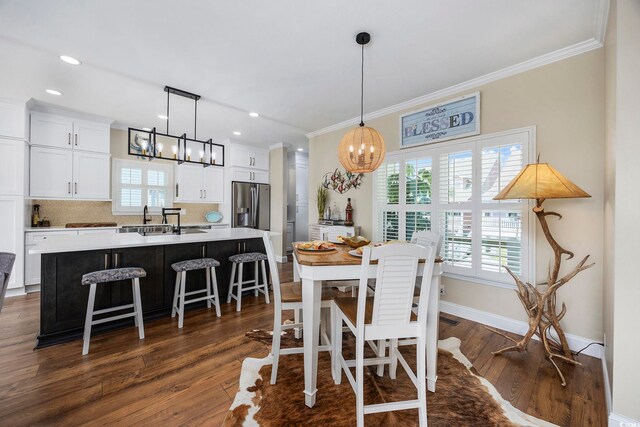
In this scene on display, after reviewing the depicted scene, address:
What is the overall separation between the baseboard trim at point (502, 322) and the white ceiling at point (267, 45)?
8.56 ft

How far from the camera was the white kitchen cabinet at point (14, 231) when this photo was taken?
3.59 meters

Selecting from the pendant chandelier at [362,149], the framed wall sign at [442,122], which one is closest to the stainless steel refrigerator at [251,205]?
the framed wall sign at [442,122]

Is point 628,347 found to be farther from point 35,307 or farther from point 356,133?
point 35,307

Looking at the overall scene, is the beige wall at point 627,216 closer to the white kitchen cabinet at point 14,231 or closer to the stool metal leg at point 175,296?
the stool metal leg at point 175,296

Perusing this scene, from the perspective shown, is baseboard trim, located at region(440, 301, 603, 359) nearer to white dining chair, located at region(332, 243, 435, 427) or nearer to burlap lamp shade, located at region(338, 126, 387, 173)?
white dining chair, located at region(332, 243, 435, 427)

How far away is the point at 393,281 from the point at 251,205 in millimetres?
4931

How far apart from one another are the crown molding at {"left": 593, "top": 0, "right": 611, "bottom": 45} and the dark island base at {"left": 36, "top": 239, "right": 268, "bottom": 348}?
419 cm

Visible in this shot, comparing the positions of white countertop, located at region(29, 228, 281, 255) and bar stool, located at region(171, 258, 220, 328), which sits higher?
white countertop, located at region(29, 228, 281, 255)

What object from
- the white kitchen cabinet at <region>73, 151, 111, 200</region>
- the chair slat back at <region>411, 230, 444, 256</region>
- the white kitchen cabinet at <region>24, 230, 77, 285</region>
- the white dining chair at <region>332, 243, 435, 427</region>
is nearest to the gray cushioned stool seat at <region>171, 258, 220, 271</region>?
the white dining chair at <region>332, 243, 435, 427</region>

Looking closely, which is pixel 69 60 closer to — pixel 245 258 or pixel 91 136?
pixel 91 136

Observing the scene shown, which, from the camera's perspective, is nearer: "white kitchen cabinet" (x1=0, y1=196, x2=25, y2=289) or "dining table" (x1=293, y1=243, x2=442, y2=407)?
"dining table" (x1=293, y1=243, x2=442, y2=407)

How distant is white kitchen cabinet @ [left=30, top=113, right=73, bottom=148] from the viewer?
3935 millimetres

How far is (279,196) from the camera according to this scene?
617 cm

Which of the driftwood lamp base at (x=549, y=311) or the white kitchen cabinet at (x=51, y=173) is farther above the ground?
the white kitchen cabinet at (x=51, y=173)
